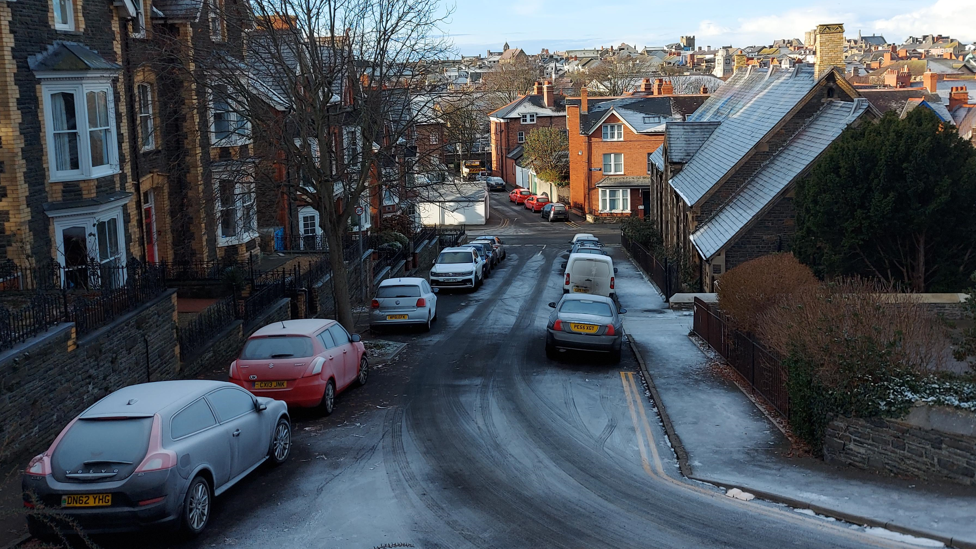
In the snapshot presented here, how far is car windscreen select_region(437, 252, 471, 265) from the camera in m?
35.9

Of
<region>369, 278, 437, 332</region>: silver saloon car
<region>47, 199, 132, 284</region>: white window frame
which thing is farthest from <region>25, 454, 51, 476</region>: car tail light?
<region>369, 278, 437, 332</region>: silver saloon car

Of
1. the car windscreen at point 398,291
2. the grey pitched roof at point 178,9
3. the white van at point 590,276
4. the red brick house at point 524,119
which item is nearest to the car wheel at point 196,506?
the car windscreen at point 398,291

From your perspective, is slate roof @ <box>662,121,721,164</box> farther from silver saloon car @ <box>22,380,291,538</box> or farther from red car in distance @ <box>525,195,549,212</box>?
red car in distance @ <box>525,195,549,212</box>

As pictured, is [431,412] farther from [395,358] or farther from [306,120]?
[306,120]

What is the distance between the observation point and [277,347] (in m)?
15.5

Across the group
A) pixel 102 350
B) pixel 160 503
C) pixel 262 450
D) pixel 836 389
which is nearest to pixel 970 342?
pixel 836 389

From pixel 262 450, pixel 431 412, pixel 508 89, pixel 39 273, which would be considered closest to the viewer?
pixel 262 450

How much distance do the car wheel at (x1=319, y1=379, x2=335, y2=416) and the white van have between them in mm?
16402

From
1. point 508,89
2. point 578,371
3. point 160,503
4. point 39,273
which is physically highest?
point 508,89

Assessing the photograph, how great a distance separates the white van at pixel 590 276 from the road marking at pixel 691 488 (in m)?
13.6

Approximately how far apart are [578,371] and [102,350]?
9833mm

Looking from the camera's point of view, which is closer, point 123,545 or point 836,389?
point 123,545

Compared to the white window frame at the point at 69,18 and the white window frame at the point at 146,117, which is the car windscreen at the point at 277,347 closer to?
the white window frame at the point at 69,18

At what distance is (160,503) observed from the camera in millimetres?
9500
